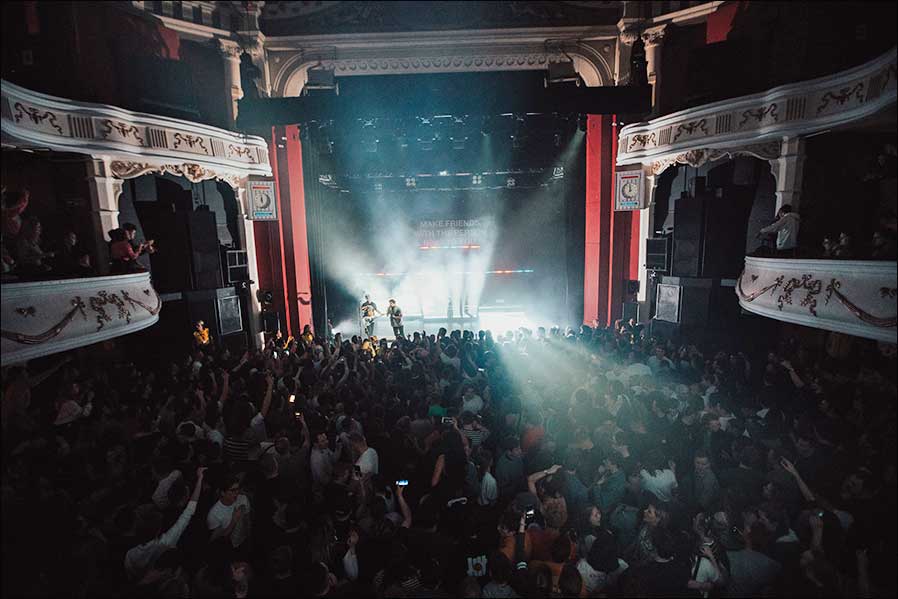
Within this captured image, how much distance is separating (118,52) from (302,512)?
36.5 ft

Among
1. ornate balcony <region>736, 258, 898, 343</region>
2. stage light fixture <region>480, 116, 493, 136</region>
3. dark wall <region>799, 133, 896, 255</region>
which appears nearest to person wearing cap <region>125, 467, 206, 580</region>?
ornate balcony <region>736, 258, 898, 343</region>

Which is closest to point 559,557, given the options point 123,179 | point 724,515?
point 724,515

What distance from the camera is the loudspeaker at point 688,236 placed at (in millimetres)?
9953

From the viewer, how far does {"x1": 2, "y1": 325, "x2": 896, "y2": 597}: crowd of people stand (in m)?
3.32

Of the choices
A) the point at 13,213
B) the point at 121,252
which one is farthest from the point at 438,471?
the point at 121,252

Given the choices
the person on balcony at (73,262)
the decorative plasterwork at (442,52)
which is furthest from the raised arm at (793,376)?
the person on balcony at (73,262)

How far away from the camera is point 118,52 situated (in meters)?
9.70

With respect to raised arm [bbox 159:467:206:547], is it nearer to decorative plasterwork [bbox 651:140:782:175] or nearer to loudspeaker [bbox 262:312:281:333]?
loudspeaker [bbox 262:312:281:333]

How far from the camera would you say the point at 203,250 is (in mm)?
10484

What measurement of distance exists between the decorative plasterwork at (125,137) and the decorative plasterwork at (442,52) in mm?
2560

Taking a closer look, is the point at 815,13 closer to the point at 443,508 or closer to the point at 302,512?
the point at 443,508

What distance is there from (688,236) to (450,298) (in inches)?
322

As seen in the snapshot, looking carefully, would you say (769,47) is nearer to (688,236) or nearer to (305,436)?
(688,236)

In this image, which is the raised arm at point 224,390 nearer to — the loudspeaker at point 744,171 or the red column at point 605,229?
the red column at point 605,229
